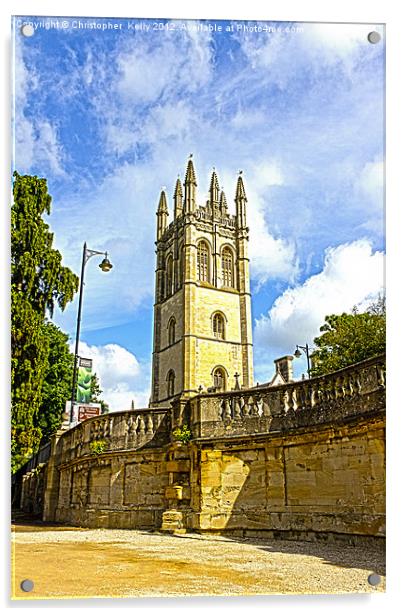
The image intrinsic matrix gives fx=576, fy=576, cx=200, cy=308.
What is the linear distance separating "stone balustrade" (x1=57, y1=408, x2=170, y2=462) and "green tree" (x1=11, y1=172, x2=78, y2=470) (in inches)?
120

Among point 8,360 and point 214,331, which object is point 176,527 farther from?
point 214,331

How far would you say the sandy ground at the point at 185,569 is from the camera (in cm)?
478

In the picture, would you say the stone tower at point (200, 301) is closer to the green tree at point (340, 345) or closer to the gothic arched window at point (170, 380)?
the gothic arched window at point (170, 380)

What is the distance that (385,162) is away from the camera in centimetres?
589

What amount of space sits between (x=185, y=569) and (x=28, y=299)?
11.1ft

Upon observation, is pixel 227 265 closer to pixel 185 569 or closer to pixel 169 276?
pixel 169 276

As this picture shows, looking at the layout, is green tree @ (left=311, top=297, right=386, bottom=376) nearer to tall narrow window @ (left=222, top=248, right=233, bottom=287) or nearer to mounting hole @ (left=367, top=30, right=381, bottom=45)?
mounting hole @ (left=367, top=30, right=381, bottom=45)

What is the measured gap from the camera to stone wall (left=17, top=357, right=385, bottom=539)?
22.4 feet

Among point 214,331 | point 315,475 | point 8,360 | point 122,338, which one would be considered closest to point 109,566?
point 8,360

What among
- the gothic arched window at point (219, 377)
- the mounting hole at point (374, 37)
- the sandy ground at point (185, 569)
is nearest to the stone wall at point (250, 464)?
the sandy ground at point (185, 569)

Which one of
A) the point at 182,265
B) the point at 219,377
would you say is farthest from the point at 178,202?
the point at 219,377

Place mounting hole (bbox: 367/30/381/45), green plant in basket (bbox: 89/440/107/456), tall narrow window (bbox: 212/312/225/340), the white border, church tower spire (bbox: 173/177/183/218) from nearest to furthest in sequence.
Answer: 1. the white border
2. mounting hole (bbox: 367/30/381/45)
3. green plant in basket (bbox: 89/440/107/456)
4. tall narrow window (bbox: 212/312/225/340)
5. church tower spire (bbox: 173/177/183/218)

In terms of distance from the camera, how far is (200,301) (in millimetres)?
44812

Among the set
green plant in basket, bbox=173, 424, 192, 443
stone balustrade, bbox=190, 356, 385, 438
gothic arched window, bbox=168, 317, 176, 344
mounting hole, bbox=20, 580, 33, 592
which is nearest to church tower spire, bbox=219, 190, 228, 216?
gothic arched window, bbox=168, 317, 176, 344
